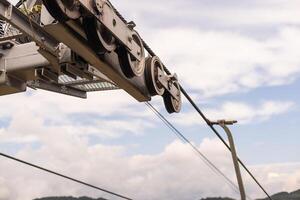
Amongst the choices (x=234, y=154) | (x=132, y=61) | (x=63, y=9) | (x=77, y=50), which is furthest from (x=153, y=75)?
(x=234, y=154)

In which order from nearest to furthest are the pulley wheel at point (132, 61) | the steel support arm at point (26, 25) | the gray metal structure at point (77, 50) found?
the gray metal structure at point (77, 50) → the steel support arm at point (26, 25) → the pulley wheel at point (132, 61)

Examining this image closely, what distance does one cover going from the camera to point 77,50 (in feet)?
21.7

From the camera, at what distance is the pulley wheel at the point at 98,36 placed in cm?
625

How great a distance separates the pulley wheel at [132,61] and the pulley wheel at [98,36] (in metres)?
0.32

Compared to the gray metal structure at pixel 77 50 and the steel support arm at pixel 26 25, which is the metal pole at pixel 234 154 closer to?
the gray metal structure at pixel 77 50

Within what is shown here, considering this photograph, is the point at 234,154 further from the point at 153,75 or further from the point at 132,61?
the point at 132,61

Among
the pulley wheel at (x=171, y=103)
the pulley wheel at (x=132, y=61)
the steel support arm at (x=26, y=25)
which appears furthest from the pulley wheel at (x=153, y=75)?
the steel support arm at (x=26, y=25)

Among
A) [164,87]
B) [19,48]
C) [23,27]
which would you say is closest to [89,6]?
[23,27]

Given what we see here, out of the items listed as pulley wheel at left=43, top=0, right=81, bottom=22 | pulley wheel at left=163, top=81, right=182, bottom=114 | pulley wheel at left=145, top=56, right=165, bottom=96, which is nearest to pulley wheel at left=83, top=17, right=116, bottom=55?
pulley wheel at left=43, top=0, right=81, bottom=22

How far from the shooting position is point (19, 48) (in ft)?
26.6

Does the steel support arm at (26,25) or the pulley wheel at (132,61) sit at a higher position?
the steel support arm at (26,25)

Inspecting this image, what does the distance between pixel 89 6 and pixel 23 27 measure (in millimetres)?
1465

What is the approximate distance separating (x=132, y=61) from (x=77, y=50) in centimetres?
122

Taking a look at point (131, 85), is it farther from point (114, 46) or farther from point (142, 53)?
point (114, 46)
